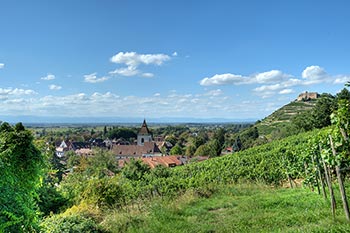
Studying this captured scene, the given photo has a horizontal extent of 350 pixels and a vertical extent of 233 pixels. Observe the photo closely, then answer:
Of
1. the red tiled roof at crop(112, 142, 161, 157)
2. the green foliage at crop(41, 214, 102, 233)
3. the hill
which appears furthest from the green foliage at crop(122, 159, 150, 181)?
the hill

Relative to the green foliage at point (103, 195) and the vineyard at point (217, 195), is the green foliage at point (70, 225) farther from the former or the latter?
the green foliage at point (103, 195)

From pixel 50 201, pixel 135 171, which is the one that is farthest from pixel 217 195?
pixel 135 171

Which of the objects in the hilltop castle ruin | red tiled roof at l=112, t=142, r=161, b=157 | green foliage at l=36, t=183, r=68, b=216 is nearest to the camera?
green foliage at l=36, t=183, r=68, b=216

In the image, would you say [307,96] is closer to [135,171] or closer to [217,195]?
[135,171]

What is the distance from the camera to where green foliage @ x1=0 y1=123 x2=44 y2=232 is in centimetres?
403

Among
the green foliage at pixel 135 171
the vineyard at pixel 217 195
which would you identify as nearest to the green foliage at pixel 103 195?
the vineyard at pixel 217 195

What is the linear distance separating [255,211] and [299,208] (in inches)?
43.5

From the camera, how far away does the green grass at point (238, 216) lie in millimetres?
6168

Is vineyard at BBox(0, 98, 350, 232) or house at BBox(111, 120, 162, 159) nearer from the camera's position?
vineyard at BBox(0, 98, 350, 232)

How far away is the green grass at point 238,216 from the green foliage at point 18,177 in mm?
3433

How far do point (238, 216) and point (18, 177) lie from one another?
5283 mm

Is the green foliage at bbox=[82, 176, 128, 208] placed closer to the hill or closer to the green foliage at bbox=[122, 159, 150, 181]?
the green foliage at bbox=[122, 159, 150, 181]

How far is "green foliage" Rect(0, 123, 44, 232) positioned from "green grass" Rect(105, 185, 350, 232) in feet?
11.3

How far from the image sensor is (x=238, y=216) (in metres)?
7.60
